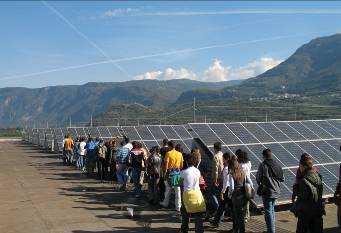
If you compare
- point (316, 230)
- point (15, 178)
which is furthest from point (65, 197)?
point (316, 230)

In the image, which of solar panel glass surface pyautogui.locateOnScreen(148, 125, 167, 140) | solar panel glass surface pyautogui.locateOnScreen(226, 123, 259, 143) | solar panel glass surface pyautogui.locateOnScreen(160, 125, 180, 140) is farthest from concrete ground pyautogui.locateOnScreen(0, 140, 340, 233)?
solar panel glass surface pyautogui.locateOnScreen(160, 125, 180, 140)

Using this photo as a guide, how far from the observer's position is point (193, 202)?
10992mm

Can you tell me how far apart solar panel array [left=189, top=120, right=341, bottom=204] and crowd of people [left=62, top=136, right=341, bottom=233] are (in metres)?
1.86

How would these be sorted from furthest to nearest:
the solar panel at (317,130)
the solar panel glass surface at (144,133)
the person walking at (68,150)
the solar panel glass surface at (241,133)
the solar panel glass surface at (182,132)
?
the solar panel glass surface at (182,132) → the solar panel glass surface at (144,133) → the person walking at (68,150) → the solar panel at (317,130) → the solar panel glass surface at (241,133)

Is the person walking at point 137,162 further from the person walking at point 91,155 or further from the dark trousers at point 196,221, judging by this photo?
the person walking at point 91,155

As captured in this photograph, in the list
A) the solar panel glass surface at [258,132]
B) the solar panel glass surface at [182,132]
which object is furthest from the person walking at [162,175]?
the solar panel glass surface at [182,132]

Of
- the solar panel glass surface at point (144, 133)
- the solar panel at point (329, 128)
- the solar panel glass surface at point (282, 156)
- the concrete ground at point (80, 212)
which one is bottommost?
the concrete ground at point (80, 212)

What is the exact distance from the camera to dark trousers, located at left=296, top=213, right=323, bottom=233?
33.7 ft

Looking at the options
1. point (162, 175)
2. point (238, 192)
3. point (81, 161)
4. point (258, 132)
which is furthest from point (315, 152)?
point (81, 161)

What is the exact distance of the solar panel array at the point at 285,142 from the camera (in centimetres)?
1664

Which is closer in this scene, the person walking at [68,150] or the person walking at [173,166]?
the person walking at [173,166]

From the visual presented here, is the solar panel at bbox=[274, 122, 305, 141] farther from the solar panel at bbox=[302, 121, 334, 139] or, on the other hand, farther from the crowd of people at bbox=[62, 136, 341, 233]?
the crowd of people at bbox=[62, 136, 341, 233]

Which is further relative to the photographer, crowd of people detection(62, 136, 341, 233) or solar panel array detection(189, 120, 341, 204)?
solar panel array detection(189, 120, 341, 204)

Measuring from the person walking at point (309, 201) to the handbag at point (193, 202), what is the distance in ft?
6.89
